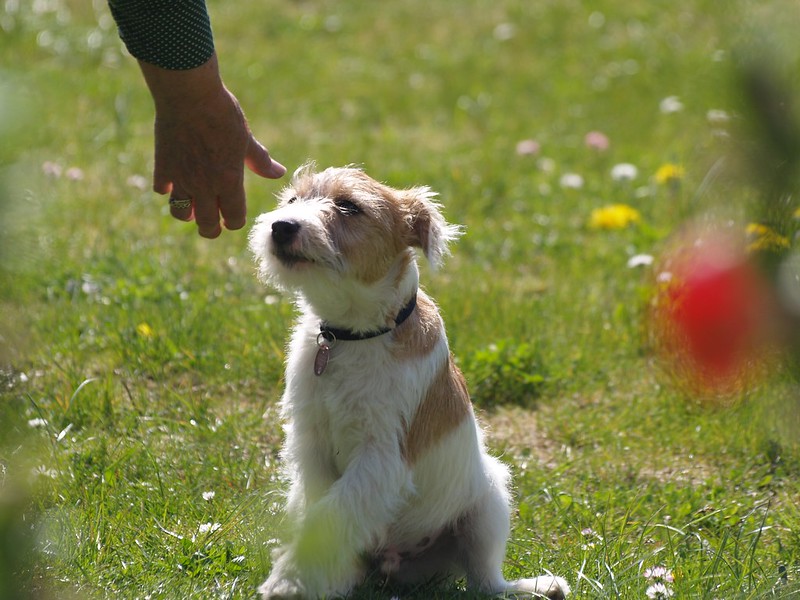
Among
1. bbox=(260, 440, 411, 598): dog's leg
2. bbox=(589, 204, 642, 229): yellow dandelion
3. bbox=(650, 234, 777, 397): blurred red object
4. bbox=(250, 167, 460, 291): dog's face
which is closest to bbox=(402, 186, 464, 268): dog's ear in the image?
bbox=(250, 167, 460, 291): dog's face

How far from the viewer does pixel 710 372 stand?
2.34m

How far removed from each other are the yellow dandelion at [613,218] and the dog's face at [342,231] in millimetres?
3164

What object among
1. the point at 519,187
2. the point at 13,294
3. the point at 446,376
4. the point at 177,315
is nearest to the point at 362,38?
the point at 519,187

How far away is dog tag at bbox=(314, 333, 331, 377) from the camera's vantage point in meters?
3.07

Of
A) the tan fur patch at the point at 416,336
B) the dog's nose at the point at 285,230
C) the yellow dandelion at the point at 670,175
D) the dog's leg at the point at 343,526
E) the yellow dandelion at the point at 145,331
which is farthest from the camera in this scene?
the yellow dandelion at the point at 670,175

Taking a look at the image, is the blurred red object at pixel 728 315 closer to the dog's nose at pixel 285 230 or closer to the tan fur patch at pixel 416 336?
the tan fur patch at pixel 416 336

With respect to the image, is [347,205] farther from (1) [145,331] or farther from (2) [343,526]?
(1) [145,331]

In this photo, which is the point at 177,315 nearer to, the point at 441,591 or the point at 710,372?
the point at 441,591

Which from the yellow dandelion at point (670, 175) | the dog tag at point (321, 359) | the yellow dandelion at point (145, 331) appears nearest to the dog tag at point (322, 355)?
the dog tag at point (321, 359)

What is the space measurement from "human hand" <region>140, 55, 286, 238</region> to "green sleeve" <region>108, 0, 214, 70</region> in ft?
0.13

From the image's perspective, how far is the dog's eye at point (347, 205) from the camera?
3.13 metres

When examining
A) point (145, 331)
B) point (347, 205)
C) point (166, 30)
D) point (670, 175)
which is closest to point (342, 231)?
point (347, 205)

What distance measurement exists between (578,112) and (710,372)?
641cm

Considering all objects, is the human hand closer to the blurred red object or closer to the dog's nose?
the dog's nose
